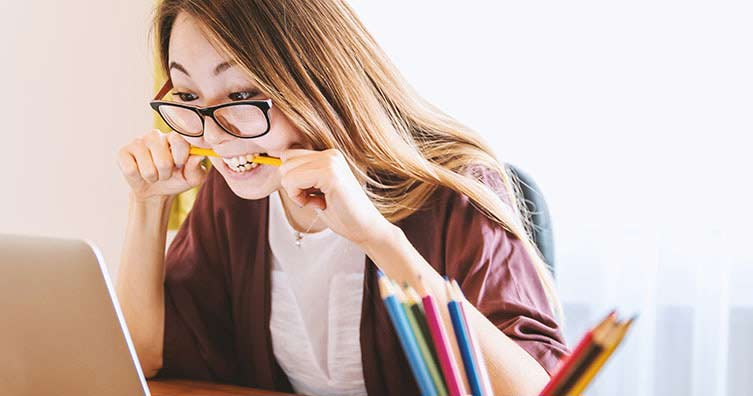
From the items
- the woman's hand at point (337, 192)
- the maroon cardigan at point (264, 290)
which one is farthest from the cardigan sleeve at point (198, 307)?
the woman's hand at point (337, 192)

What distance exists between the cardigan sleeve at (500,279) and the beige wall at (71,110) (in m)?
1.63

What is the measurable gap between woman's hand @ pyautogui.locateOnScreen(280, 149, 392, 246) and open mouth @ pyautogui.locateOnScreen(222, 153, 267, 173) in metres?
0.19

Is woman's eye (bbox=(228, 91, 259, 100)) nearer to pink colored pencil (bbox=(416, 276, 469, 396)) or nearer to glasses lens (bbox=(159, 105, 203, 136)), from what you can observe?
glasses lens (bbox=(159, 105, 203, 136))

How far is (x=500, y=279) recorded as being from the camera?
1.08 m

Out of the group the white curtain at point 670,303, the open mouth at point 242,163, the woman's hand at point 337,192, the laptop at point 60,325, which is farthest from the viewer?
the white curtain at point 670,303

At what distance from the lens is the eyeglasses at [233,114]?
1.04 metres

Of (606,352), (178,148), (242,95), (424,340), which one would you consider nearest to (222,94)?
(242,95)

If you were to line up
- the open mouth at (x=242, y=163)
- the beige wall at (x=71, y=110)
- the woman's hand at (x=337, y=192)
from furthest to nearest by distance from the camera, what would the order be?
the beige wall at (x=71, y=110)
the open mouth at (x=242, y=163)
the woman's hand at (x=337, y=192)

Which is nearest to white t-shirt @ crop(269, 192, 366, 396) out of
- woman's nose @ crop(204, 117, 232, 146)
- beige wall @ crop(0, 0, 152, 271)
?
woman's nose @ crop(204, 117, 232, 146)

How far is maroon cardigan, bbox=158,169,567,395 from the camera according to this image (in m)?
1.07

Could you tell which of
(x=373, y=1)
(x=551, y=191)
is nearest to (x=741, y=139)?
(x=551, y=191)

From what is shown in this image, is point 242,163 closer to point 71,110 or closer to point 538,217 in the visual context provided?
point 538,217

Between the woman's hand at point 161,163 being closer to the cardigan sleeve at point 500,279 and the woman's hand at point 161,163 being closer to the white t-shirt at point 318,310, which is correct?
the white t-shirt at point 318,310

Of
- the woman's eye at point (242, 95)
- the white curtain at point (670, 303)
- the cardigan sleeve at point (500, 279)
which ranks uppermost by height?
the woman's eye at point (242, 95)
